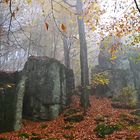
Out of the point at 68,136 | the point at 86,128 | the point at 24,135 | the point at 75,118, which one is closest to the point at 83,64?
the point at 75,118

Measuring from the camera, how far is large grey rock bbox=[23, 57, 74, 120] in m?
17.8

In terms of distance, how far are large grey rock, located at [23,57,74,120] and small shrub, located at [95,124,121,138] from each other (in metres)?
4.57

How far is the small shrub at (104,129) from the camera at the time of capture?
13027 millimetres

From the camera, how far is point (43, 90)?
1822 centimetres

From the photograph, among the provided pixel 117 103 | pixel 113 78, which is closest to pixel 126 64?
pixel 113 78

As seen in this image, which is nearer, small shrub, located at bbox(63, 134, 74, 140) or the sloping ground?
the sloping ground

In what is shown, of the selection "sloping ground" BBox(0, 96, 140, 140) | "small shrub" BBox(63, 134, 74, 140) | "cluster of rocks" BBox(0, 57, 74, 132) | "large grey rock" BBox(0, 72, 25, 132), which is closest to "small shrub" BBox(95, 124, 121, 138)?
"sloping ground" BBox(0, 96, 140, 140)

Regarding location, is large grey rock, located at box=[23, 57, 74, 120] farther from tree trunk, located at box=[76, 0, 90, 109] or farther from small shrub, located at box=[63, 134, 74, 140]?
small shrub, located at box=[63, 134, 74, 140]

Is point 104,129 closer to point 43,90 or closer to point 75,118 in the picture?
point 75,118

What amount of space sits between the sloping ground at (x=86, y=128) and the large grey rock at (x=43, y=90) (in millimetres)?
930

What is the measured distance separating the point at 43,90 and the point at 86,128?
5.10m

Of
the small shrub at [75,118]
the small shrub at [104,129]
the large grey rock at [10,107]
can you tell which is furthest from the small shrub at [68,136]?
the large grey rock at [10,107]

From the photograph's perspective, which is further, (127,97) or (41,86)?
(127,97)

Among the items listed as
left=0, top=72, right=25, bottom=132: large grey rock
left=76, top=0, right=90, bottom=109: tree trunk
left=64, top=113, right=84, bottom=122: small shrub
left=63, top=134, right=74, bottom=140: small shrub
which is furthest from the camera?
left=76, top=0, right=90, bottom=109: tree trunk
